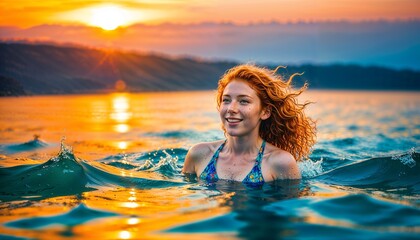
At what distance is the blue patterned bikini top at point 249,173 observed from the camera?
6.62m

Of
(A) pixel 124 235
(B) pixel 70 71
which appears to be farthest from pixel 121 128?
(A) pixel 124 235

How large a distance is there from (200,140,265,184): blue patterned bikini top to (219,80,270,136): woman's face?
0.37 metres

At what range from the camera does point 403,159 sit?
800 centimetres

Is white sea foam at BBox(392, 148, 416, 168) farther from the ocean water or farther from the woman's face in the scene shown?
the woman's face

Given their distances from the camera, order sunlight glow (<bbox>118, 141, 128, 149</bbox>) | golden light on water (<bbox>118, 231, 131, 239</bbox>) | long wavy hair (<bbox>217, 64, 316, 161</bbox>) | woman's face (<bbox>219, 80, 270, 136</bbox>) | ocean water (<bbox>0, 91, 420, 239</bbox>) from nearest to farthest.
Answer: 1. golden light on water (<bbox>118, 231, 131, 239</bbox>)
2. ocean water (<bbox>0, 91, 420, 239</bbox>)
3. woman's face (<bbox>219, 80, 270, 136</bbox>)
4. long wavy hair (<bbox>217, 64, 316, 161</bbox>)
5. sunlight glow (<bbox>118, 141, 128, 149</bbox>)

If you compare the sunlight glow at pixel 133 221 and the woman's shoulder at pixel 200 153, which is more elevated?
the woman's shoulder at pixel 200 153

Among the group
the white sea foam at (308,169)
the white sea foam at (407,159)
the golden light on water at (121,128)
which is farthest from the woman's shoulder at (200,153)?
the golden light on water at (121,128)

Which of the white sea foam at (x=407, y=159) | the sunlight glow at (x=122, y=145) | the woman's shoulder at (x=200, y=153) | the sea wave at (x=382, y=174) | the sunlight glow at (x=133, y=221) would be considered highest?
the sunlight glow at (x=122, y=145)

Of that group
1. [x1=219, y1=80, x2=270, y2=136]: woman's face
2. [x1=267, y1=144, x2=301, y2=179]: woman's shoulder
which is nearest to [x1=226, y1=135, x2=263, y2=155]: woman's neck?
[x1=219, y1=80, x2=270, y2=136]: woman's face

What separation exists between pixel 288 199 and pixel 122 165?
4077 mm

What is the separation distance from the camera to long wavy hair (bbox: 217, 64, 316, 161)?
22.2ft

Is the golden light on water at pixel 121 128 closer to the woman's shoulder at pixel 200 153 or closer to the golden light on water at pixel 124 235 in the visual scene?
the woman's shoulder at pixel 200 153

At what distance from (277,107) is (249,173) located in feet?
3.27

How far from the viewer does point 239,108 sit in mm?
6535
